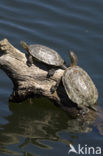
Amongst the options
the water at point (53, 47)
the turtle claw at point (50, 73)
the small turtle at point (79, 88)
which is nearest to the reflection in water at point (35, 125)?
the water at point (53, 47)

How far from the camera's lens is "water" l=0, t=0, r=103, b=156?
25.0 ft

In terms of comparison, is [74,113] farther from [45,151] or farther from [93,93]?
[45,151]

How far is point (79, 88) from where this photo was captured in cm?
797

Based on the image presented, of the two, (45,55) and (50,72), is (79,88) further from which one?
(45,55)

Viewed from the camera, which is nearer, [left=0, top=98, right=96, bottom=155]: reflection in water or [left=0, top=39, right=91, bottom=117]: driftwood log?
[left=0, top=98, right=96, bottom=155]: reflection in water

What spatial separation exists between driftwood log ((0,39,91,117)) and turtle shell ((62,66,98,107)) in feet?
0.55

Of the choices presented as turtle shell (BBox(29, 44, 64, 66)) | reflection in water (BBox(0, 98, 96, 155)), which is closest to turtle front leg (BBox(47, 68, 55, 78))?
turtle shell (BBox(29, 44, 64, 66))

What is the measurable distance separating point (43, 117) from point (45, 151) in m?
1.16

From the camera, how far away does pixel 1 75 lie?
9.14 m

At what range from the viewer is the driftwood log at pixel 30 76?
25.8 feet

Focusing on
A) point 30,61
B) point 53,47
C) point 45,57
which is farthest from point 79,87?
point 53,47

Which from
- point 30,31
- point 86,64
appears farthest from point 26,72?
point 30,31

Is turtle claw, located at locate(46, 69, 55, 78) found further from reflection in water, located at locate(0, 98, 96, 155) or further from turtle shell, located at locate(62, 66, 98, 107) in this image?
reflection in water, located at locate(0, 98, 96, 155)

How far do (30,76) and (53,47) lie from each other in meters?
2.13
